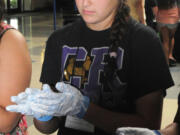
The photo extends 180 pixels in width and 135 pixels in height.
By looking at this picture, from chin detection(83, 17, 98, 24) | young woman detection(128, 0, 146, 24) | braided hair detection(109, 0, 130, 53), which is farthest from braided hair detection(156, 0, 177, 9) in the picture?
chin detection(83, 17, 98, 24)

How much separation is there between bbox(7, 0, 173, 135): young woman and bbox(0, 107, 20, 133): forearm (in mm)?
113

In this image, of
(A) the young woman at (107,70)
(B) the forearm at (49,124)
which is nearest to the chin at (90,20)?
(A) the young woman at (107,70)

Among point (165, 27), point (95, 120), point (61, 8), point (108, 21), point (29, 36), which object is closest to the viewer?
point (95, 120)

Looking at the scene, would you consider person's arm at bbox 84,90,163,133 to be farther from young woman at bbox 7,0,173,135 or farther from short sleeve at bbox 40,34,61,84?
short sleeve at bbox 40,34,61,84

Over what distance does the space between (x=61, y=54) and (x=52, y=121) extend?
0.29m

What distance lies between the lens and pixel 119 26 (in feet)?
4.31

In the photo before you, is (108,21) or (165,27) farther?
(165,27)

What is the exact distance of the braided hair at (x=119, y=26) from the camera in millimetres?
1304

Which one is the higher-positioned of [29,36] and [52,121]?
[52,121]

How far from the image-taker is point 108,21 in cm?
135

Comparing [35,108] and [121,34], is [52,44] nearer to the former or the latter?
[121,34]

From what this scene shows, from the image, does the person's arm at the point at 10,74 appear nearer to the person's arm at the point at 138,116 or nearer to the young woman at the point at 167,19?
the person's arm at the point at 138,116

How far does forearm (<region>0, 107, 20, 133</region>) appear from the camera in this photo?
1340 millimetres

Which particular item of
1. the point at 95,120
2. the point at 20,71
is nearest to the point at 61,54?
the point at 20,71
